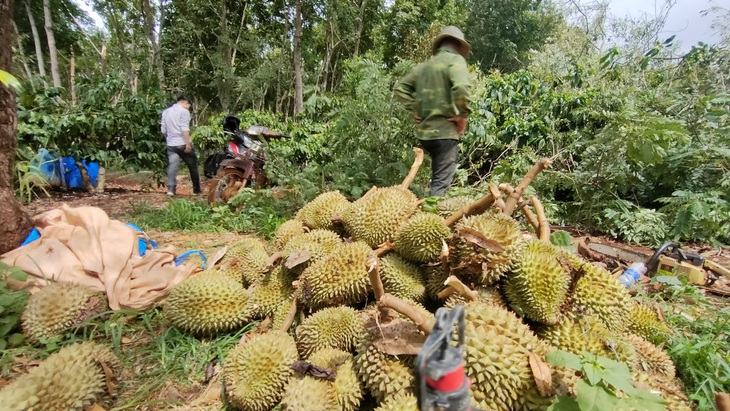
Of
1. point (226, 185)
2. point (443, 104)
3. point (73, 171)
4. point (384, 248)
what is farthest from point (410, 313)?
point (73, 171)

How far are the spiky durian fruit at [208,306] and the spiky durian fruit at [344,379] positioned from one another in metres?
0.63

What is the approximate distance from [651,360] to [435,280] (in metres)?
0.84

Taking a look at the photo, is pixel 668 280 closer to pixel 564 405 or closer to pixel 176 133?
pixel 564 405

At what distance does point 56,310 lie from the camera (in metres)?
1.90

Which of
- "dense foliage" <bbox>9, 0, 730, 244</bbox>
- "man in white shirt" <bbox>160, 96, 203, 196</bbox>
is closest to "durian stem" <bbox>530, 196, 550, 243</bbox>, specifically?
"dense foliage" <bbox>9, 0, 730, 244</bbox>

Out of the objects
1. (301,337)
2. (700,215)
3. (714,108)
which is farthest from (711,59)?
(301,337)

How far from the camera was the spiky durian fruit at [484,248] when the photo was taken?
137cm

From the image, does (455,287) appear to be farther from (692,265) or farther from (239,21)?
(239,21)

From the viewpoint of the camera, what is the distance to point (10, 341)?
6.12 ft

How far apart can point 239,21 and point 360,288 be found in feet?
64.4

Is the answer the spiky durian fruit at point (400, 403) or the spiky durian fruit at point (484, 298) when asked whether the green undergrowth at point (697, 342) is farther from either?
the spiky durian fruit at point (400, 403)

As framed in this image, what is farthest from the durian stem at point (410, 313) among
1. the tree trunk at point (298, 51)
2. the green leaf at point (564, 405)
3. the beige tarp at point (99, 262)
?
the tree trunk at point (298, 51)

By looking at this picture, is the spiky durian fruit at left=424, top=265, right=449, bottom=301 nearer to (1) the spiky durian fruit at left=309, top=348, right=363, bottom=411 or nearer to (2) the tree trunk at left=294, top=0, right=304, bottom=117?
(1) the spiky durian fruit at left=309, top=348, right=363, bottom=411

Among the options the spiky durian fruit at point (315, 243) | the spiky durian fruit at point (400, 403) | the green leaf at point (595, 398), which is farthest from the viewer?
the spiky durian fruit at point (315, 243)
